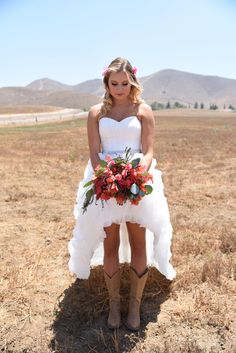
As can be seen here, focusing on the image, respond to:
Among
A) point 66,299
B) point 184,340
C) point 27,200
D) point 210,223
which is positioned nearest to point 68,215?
point 27,200

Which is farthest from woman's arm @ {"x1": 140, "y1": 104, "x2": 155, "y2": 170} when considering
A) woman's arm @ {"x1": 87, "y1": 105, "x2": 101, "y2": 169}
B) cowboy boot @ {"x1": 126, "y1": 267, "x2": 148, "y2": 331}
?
cowboy boot @ {"x1": 126, "y1": 267, "x2": 148, "y2": 331}

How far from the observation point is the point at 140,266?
12.7 feet

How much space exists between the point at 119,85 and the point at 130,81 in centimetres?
11

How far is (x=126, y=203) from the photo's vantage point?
366 centimetres

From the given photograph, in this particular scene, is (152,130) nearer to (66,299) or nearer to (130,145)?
(130,145)

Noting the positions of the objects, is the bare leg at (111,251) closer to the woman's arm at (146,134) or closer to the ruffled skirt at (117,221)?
the ruffled skirt at (117,221)

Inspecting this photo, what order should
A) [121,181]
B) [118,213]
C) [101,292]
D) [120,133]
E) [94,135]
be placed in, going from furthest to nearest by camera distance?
[101,292] < [94,135] < [120,133] < [118,213] < [121,181]

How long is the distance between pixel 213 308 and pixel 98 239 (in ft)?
4.56

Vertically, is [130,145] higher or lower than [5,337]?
higher

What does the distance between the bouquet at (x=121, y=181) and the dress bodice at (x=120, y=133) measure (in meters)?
0.35

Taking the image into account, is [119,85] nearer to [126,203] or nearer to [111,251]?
[126,203]

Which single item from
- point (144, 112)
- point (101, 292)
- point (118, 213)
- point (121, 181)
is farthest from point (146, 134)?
point (101, 292)

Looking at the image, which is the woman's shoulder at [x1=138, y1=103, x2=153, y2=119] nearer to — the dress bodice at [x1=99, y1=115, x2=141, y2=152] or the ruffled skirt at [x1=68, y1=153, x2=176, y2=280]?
the dress bodice at [x1=99, y1=115, x2=141, y2=152]

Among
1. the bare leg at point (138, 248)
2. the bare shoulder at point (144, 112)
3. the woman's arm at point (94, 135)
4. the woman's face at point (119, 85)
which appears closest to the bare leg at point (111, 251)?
the bare leg at point (138, 248)
